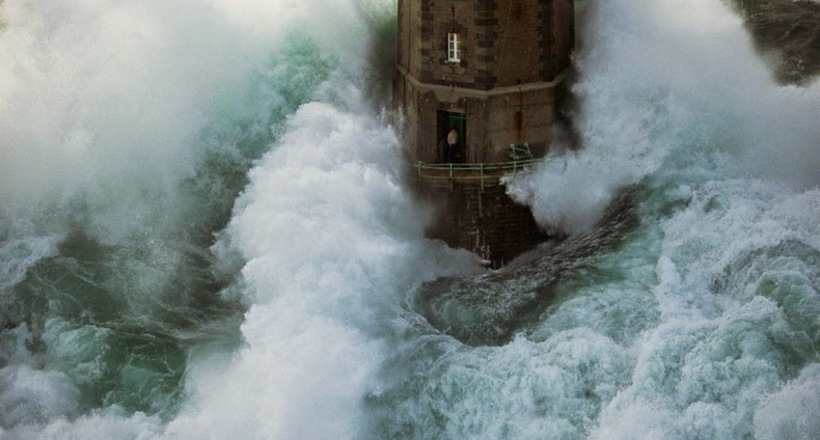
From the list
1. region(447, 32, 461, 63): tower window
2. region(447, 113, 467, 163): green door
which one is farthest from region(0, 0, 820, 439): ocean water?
region(447, 32, 461, 63): tower window

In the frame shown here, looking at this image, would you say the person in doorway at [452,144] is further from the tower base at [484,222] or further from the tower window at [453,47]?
the tower window at [453,47]

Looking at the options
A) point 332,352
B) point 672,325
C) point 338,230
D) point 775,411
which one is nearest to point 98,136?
point 338,230

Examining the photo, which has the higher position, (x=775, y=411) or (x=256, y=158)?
(x=256, y=158)

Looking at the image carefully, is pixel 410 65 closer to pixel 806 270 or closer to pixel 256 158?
pixel 256 158

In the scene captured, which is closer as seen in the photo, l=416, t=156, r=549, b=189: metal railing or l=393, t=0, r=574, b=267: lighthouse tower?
l=393, t=0, r=574, b=267: lighthouse tower

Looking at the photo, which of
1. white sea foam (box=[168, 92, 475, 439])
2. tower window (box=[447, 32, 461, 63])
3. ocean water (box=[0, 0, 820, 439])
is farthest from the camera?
tower window (box=[447, 32, 461, 63])

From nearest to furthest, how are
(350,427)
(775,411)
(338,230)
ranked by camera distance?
(775,411) → (350,427) → (338,230)

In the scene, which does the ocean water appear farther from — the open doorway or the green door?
the green door

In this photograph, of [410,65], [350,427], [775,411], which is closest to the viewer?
[775,411]

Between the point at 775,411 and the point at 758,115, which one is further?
the point at 758,115
